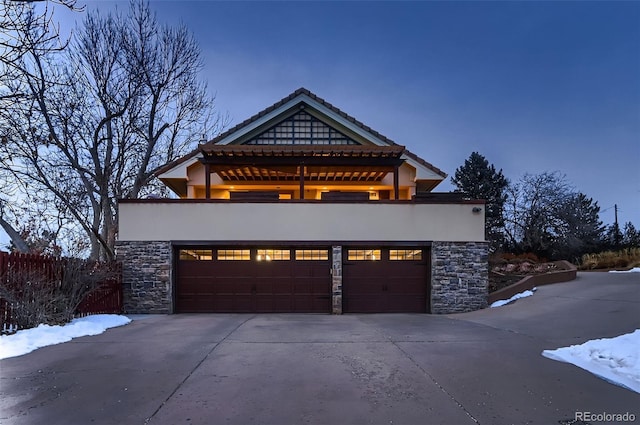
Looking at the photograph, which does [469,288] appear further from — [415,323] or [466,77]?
[466,77]

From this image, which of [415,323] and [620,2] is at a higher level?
[620,2]

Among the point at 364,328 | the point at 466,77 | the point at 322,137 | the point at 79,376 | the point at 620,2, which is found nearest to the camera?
the point at 79,376

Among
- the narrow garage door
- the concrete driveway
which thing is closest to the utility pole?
the narrow garage door

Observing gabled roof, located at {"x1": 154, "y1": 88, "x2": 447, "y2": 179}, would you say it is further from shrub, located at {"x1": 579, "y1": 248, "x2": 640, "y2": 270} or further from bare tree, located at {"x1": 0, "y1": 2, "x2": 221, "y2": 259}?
shrub, located at {"x1": 579, "y1": 248, "x2": 640, "y2": 270}

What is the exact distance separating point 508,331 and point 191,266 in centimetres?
945

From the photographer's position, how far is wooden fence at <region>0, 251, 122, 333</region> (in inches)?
304

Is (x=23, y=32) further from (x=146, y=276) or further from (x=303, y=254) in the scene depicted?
(x=303, y=254)

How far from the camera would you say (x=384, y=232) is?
40.5 feet

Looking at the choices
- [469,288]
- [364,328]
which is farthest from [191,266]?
[469,288]

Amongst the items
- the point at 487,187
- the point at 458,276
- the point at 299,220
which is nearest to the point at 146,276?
the point at 299,220

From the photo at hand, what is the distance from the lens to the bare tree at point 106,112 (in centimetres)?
1554

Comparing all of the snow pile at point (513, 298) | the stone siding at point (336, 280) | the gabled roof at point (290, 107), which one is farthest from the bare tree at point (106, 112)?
the snow pile at point (513, 298)

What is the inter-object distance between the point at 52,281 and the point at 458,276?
38.1 ft

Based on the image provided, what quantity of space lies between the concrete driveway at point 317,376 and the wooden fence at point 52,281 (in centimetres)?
165
